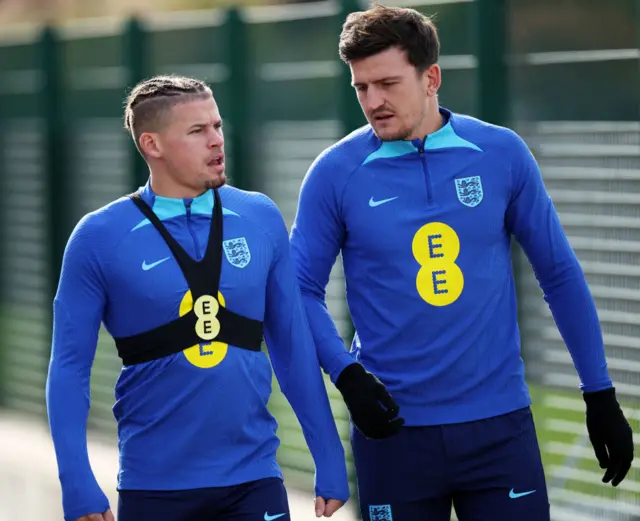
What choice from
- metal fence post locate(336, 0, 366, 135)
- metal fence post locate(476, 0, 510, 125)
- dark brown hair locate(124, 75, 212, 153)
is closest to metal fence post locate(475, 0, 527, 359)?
metal fence post locate(476, 0, 510, 125)

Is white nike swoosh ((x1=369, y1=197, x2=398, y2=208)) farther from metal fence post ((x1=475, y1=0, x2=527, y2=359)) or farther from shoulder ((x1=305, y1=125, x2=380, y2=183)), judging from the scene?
metal fence post ((x1=475, y1=0, x2=527, y2=359))

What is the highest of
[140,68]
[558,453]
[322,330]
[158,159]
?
[140,68]

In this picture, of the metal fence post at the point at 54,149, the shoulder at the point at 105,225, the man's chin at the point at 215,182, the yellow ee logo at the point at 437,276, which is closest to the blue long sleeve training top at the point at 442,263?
the yellow ee logo at the point at 437,276

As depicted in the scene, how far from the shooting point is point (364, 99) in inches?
202

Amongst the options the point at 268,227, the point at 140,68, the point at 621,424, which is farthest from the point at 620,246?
the point at 140,68

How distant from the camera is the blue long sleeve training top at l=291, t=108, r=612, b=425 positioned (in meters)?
5.13

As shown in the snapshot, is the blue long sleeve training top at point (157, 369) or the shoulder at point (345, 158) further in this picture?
the shoulder at point (345, 158)

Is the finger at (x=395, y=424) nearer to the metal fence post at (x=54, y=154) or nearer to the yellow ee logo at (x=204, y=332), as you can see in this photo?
the yellow ee logo at (x=204, y=332)

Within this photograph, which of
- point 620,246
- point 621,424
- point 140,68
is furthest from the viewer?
point 140,68

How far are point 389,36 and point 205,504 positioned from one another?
1.45 m

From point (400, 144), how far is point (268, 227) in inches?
19.2

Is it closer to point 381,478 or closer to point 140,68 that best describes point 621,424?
point 381,478

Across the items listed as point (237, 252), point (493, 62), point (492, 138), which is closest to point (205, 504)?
point (237, 252)

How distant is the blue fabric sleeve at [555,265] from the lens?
517 centimetres
